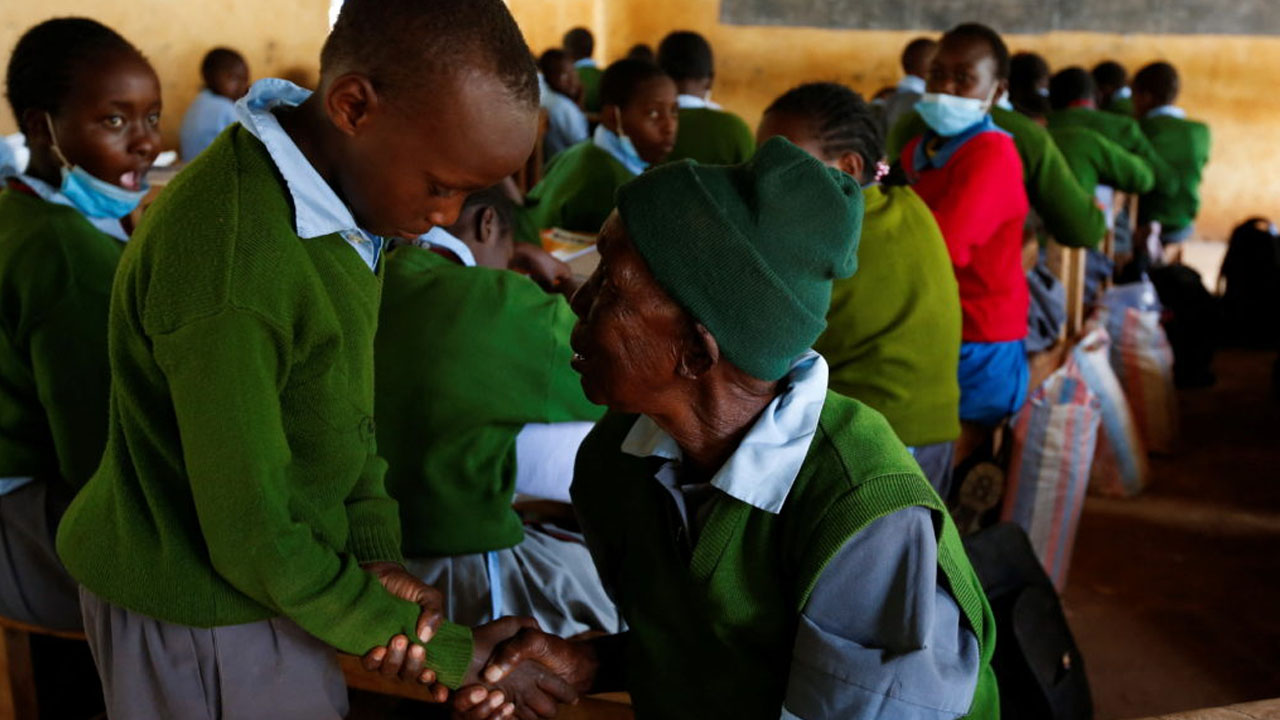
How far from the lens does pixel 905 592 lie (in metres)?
1.13

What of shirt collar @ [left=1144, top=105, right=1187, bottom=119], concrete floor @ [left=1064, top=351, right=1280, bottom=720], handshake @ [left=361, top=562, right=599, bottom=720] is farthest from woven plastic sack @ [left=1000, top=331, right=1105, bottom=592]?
shirt collar @ [left=1144, top=105, right=1187, bottom=119]

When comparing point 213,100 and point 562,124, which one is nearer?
point 213,100

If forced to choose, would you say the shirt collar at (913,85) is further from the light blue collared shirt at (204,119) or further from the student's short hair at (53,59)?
the student's short hair at (53,59)

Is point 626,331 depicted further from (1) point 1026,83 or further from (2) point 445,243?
(1) point 1026,83

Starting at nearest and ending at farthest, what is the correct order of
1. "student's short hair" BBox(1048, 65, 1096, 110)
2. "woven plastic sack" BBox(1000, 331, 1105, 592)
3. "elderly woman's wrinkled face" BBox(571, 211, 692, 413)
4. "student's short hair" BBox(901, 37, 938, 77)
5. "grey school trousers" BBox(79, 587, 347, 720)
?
"elderly woman's wrinkled face" BBox(571, 211, 692, 413)
"grey school trousers" BBox(79, 587, 347, 720)
"woven plastic sack" BBox(1000, 331, 1105, 592)
"student's short hair" BBox(1048, 65, 1096, 110)
"student's short hair" BBox(901, 37, 938, 77)

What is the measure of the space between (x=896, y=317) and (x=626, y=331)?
48.6 inches

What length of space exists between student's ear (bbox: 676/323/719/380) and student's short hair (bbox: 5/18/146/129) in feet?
4.01

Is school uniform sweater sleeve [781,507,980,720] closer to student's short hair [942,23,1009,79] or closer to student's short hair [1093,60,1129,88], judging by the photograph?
student's short hair [942,23,1009,79]

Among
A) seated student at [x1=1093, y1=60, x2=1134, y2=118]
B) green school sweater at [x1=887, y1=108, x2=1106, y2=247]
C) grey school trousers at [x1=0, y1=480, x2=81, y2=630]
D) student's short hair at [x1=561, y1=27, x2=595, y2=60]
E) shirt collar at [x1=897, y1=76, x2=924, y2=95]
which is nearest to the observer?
grey school trousers at [x1=0, y1=480, x2=81, y2=630]

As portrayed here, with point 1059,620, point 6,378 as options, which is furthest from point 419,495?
point 1059,620

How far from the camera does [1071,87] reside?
18.3 feet

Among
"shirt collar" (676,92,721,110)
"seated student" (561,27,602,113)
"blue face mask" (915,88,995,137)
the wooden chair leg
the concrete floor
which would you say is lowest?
the concrete floor

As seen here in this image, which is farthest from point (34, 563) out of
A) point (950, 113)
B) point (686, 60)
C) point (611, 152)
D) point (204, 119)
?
point (204, 119)

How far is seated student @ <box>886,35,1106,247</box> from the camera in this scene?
3293 millimetres
